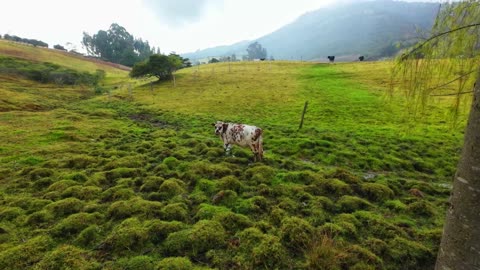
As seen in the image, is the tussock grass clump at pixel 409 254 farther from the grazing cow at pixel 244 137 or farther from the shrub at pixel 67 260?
the grazing cow at pixel 244 137

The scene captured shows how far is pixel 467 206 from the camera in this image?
327cm

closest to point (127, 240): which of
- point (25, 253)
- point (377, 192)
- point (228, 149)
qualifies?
point (25, 253)

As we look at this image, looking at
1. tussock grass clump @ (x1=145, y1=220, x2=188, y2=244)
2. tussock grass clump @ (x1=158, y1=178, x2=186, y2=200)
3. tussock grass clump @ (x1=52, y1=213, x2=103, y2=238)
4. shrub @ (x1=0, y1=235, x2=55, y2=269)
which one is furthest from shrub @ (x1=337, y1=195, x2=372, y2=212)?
shrub @ (x1=0, y1=235, x2=55, y2=269)

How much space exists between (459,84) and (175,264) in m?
6.63

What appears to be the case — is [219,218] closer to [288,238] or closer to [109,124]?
[288,238]

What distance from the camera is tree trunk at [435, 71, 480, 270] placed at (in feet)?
10.5

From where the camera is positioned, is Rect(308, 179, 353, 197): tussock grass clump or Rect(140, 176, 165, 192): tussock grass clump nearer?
Rect(308, 179, 353, 197): tussock grass clump

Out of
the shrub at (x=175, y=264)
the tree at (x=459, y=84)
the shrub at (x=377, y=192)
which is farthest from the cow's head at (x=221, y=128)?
the tree at (x=459, y=84)

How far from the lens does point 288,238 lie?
6.96 metres

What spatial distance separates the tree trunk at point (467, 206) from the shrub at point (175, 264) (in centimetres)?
468

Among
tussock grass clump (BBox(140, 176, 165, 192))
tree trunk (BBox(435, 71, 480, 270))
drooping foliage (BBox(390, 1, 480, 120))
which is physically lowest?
tussock grass clump (BBox(140, 176, 165, 192))

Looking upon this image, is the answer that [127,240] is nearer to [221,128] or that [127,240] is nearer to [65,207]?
[65,207]

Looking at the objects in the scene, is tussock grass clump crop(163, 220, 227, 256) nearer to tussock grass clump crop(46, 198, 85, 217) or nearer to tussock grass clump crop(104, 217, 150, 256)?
tussock grass clump crop(104, 217, 150, 256)

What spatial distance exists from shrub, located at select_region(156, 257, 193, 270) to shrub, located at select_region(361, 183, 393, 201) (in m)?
7.22
